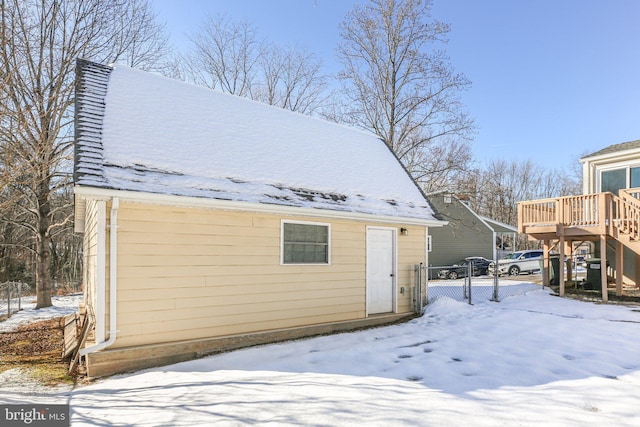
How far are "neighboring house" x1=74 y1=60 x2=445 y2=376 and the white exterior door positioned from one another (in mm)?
35

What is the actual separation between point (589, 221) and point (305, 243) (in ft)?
28.1

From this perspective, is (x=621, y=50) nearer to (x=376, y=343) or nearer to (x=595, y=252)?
(x=595, y=252)

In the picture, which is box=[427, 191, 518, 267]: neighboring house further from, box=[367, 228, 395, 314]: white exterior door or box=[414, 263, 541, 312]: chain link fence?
box=[367, 228, 395, 314]: white exterior door

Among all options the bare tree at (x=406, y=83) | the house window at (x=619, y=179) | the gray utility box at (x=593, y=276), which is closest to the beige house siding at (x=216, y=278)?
the gray utility box at (x=593, y=276)

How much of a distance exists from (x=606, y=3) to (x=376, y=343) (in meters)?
12.5

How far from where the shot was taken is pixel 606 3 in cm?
1130

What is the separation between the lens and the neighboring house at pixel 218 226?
17.0 feet

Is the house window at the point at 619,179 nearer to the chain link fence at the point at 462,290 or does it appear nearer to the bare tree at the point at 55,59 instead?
the chain link fence at the point at 462,290

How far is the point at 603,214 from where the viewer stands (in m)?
10.0

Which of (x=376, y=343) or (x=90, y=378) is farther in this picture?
(x=376, y=343)

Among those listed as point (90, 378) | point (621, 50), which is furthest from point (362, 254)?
point (621, 50)

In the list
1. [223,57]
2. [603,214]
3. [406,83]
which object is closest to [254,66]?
[223,57]

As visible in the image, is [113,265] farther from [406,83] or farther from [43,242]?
[406,83]

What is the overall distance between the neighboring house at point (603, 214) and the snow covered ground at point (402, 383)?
3905 millimetres
